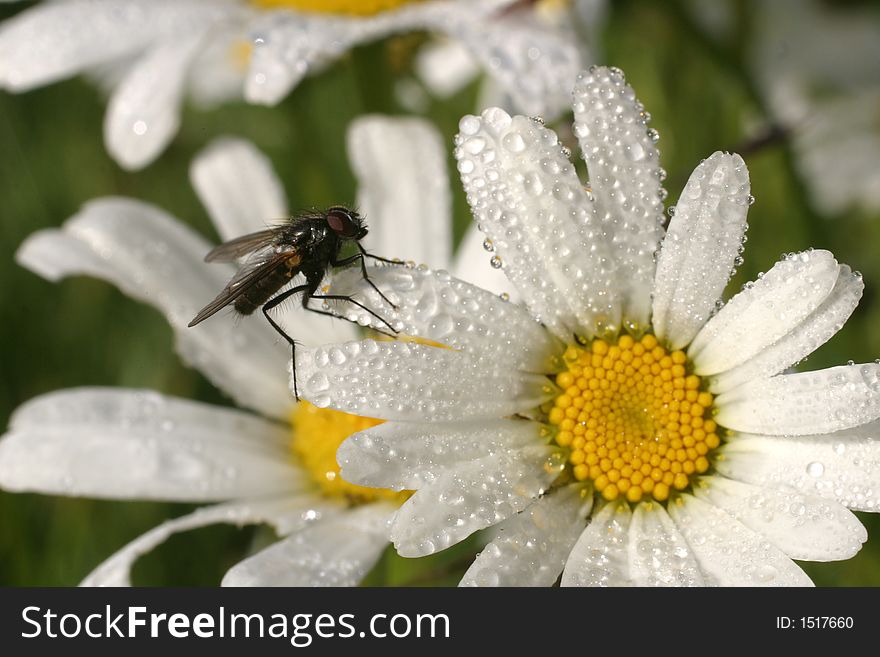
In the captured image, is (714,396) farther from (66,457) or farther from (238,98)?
(238,98)

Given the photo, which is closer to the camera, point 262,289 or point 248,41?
point 262,289

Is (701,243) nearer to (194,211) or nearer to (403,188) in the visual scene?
(403,188)

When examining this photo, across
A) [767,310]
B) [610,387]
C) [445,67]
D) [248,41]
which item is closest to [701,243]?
[767,310]

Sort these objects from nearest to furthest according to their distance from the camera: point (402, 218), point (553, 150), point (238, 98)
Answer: point (553, 150) → point (402, 218) → point (238, 98)

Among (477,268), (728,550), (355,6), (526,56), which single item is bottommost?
(728,550)

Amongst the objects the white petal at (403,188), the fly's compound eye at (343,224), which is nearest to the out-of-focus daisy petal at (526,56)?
the white petal at (403,188)

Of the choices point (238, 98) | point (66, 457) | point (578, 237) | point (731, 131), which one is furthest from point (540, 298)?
point (238, 98)
